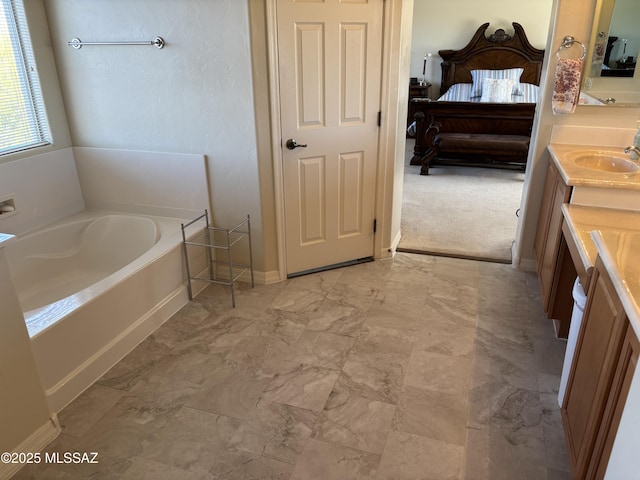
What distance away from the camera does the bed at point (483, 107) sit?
578cm

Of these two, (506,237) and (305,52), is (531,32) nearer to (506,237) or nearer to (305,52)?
(506,237)

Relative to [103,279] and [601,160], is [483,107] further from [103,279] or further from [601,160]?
[103,279]

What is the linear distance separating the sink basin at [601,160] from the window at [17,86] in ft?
10.5

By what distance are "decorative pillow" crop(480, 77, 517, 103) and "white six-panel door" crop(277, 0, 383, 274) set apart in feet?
13.6

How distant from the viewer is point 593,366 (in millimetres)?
1531

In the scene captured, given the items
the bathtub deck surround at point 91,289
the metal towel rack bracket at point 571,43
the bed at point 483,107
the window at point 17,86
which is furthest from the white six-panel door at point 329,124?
the bed at point 483,107

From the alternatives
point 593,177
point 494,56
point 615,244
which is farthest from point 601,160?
point 494,56

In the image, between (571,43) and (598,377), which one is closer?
(598,377)

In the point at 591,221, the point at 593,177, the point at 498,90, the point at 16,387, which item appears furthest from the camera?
the point at 498,90

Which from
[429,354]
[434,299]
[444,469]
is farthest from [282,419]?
[434,299]

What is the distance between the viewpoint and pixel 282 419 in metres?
2.09

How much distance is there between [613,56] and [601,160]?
2.10 feet

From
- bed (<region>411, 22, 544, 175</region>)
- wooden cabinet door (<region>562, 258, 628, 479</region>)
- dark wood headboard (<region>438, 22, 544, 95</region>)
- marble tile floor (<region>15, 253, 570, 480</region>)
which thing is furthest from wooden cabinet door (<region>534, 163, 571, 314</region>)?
dark wood headboard (<region>438, 22, 544, 95</region>)

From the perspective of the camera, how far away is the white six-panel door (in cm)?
283
